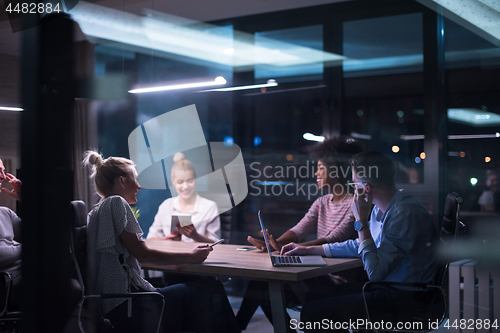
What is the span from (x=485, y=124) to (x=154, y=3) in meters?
3.00

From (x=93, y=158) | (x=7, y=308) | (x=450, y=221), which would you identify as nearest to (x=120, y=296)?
(x=93, y=158)

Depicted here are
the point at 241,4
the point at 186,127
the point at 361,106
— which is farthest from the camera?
the point at 241,4

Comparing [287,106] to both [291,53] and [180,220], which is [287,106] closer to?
[291,53]

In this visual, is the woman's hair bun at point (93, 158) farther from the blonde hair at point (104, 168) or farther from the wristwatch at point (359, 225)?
the wristwatch at point (359, 225)

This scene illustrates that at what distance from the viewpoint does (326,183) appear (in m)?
2.66

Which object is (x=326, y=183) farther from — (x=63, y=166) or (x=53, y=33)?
(x=53, y=33)

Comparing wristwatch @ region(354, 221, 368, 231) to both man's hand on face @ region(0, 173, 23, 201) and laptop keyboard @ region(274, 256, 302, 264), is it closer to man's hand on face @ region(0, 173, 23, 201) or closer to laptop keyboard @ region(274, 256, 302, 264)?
laptop keyboard @ region(274, 256, 302, 264)

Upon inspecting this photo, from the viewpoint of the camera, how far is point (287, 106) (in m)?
2.97

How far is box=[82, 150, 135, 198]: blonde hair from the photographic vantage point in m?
2.45

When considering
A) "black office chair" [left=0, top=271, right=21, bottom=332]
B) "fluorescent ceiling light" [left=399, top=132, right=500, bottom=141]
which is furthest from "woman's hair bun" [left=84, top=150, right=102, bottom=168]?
"fluorescent ceiling light" [left=399, top=132, right=500, bottom=141]

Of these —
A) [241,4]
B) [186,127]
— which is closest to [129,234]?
[186,127]

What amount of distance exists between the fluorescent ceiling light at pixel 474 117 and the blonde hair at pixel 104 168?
1990 mm

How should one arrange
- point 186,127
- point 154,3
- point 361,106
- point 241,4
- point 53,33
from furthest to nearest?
point 154,3 < point 241,4 < point 186,127 < point 361,106 < point 53,33

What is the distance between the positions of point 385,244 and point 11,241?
2214 millimetres
